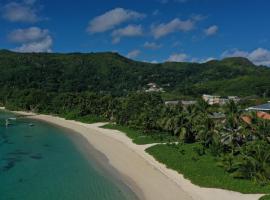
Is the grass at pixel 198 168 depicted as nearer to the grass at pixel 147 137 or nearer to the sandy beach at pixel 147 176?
the sandy beach at pixel 147 176

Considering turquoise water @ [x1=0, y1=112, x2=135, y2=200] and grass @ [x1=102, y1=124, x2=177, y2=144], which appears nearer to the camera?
turquoise water @ [x1=0, y1=112, x2=135, y2=200]

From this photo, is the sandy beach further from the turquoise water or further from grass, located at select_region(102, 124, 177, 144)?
the turquoise water


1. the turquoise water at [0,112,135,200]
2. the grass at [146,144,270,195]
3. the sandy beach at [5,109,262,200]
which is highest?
the grass at [146,144,270,195]

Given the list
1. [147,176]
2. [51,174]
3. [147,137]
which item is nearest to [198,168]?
[147,176]

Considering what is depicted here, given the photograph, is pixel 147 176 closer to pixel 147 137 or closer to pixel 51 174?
pixel 51 174

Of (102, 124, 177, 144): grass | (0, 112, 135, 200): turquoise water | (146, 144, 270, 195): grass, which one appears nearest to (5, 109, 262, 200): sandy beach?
(146, 144, 270, 195): grass

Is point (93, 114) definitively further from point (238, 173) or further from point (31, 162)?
point (238, 173)
